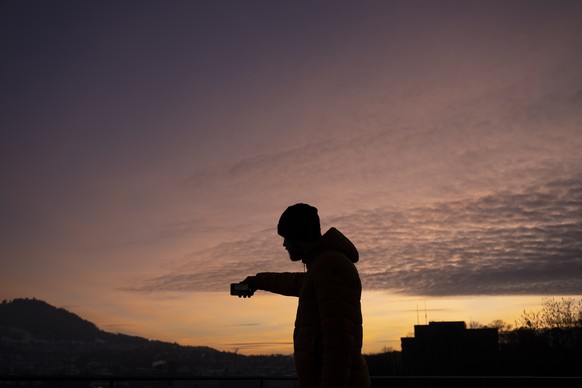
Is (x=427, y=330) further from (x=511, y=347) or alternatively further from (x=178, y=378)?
(x=178, y=378)

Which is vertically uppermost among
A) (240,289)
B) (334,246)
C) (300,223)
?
(300,223)

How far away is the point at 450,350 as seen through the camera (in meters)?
66.9

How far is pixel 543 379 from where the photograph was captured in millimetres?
6773

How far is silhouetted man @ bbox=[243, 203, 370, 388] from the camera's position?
225 cm

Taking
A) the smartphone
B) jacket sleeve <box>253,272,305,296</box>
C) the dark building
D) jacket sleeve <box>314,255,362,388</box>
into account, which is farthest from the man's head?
the dark building

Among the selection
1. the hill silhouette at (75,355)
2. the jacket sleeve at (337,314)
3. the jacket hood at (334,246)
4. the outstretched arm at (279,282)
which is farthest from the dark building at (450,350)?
the jacket sleeve at (337,314)

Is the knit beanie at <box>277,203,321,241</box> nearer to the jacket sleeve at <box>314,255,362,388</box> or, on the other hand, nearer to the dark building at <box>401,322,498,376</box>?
the jacket sleeve at <box>314,255,362,388</box>

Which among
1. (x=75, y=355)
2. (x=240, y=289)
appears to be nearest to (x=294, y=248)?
(x=240, y=289)

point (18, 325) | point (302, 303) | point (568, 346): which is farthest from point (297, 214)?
point (18, 325)

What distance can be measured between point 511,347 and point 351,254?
60.1 metres

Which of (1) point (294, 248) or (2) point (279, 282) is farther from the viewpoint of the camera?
(2) point (279, 282)

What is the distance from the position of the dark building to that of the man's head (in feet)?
204

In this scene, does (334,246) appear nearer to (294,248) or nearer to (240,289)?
(294,248)

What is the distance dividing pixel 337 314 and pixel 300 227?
1.49 feet
